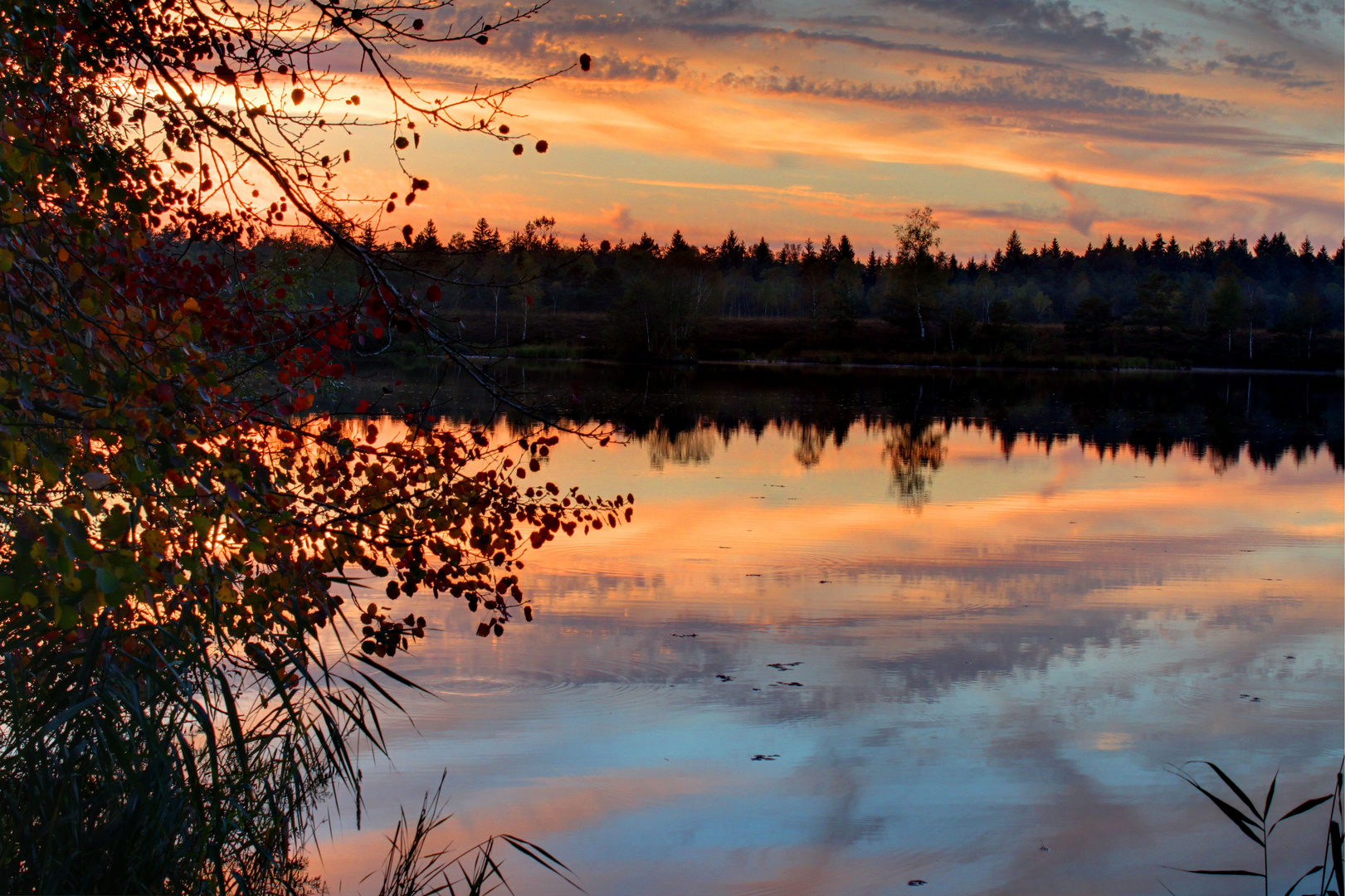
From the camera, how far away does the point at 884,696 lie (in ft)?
28.0

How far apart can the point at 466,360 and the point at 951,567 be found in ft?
30.5

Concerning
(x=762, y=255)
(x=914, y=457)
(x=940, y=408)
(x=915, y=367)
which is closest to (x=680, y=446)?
(x=914, y=457)

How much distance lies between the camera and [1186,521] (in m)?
17.1

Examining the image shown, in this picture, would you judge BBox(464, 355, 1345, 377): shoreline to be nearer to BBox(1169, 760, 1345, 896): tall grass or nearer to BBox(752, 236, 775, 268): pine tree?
BBox(1169, 760, 1345, 896): tall grass

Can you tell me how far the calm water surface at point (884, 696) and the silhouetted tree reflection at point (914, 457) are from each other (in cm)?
A: 75

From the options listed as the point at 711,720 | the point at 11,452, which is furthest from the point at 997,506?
the point at 11,452

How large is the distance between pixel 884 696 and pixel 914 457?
54.4 feet

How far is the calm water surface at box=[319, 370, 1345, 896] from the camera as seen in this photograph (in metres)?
6.17

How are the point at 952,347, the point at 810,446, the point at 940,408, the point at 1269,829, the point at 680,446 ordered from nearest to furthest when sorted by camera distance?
the point at 1269,829 < the point at 680,446 < the point at 810,446 < the point at 940,408 < the point at 952,347

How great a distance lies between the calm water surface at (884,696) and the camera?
617 centimetres

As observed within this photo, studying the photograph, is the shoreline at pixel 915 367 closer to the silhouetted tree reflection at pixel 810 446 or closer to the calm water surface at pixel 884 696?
the silhouetted tree reflection at pixel 810 446

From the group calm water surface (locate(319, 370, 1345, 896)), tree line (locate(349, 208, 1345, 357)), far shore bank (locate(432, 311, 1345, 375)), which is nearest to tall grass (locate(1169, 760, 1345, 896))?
calm water surface (locate(319, 370, 1345, 896))

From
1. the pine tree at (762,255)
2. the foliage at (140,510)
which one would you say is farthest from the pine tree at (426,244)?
the pine tree at (762,255)

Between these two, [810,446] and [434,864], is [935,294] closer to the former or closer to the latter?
[810,446]
